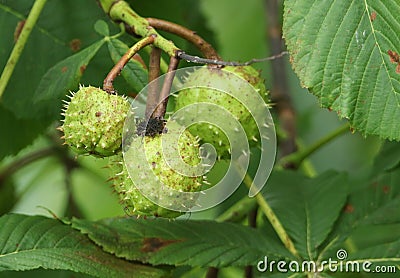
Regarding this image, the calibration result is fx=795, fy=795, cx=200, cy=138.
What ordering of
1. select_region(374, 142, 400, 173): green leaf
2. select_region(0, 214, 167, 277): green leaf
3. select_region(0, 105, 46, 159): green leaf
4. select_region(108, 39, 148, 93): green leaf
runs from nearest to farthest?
select_region(0, 214, 167, 277): green leaf
select_region(108, 39, 148, 93): green leaf
select_region(374, 142, 400, 173): green leaf
select_region(0, 105, 46, 159): green leaf

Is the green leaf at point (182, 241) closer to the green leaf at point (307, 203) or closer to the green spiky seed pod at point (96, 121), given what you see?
the green leaf at point (307, 203)

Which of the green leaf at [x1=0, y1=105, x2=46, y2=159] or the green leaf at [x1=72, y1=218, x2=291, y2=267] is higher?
the green leaf at [x1=0, y1=105, x2=46, y2=159]

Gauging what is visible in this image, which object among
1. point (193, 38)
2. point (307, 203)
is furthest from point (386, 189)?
point (193, 38)

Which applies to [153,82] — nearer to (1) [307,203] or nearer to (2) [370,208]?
(1) [307,203]

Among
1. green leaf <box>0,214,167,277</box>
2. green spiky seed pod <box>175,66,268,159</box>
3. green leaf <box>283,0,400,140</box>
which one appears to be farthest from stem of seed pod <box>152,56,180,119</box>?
green leaf <box>0,214,167,277</box>

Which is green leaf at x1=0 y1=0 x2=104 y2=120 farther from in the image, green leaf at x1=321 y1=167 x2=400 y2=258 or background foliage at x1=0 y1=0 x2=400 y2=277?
green leaf at x1=321 y1=167 x2=400 y2=258

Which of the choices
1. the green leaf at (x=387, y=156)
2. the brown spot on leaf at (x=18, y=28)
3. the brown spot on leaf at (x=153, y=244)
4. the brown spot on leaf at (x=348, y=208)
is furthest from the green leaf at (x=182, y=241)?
the brown spot on leaf at (x=18, y=28)

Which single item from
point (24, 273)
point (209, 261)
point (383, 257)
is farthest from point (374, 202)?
point (24, 273)
